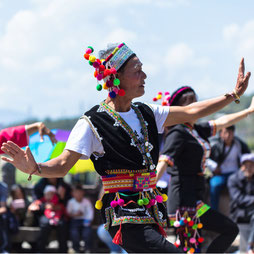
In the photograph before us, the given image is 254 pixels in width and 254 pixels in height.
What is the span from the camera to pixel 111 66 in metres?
3.83

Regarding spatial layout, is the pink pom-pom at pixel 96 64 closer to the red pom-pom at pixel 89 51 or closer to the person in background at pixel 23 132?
the red pom-pom at pixel 89 51

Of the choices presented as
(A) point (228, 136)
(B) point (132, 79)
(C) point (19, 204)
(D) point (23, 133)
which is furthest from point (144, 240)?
(C) point (19, 204)

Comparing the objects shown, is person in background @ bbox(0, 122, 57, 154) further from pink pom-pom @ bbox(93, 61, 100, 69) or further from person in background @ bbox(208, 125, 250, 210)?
person in background @ bbox(208, 125, 250, 210)

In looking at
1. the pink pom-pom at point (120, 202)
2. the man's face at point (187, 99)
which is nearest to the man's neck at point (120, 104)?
the pink pom-pom at point (120, 202)

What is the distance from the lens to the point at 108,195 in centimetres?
377

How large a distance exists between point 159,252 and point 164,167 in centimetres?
178

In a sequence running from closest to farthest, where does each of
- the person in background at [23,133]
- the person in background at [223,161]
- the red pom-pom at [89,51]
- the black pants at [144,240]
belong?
the black pants at [144,240]
the red pom-pom at [89,51]
the person in background at [23,133]
the person in background at [223,161]

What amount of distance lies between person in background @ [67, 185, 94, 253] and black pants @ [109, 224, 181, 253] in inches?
214

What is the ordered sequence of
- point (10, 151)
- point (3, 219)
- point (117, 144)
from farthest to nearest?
point (3, 219) → point (117, 144) → point (10, 151)

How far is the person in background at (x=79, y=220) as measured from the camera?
898cm

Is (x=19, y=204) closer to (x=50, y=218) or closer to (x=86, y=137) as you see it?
(x=50, y=218)

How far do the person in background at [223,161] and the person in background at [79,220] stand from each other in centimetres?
221

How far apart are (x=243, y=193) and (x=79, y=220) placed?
2867 millimetres

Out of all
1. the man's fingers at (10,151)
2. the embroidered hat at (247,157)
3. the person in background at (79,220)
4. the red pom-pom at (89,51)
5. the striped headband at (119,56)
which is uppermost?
the red pom-pom at (89,51)
